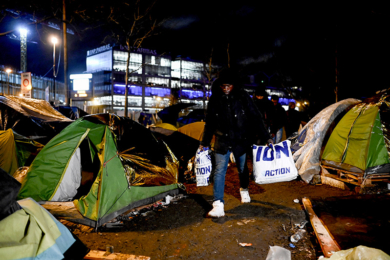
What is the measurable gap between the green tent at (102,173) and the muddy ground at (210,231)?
0.29 metres

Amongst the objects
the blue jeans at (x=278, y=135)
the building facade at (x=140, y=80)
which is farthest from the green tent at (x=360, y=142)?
the building facade at (x=140, y=80)

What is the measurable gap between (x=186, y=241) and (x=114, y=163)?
1638mm

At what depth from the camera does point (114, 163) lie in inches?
149

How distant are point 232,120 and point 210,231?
5.41 feet

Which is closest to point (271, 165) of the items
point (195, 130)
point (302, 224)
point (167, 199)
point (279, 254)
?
point (302, 224)

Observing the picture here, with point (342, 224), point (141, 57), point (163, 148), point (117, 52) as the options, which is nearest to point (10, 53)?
point (117, 52)

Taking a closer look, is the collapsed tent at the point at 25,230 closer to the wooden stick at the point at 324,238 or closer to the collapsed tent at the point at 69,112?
the wooden stick at the point at 324,238

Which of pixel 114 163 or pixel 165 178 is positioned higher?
pixel 114 163

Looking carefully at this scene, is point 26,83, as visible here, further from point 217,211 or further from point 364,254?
point 364,254

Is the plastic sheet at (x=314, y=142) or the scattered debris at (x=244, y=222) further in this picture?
the plastic sheet at (x=314, y=142)

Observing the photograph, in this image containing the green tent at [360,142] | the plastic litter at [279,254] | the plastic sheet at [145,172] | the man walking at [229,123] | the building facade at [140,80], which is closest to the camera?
the plastic litter at [279,254]

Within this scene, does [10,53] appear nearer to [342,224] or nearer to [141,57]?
[141,57]

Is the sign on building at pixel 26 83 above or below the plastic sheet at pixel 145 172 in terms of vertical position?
above

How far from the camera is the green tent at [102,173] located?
139 inches
